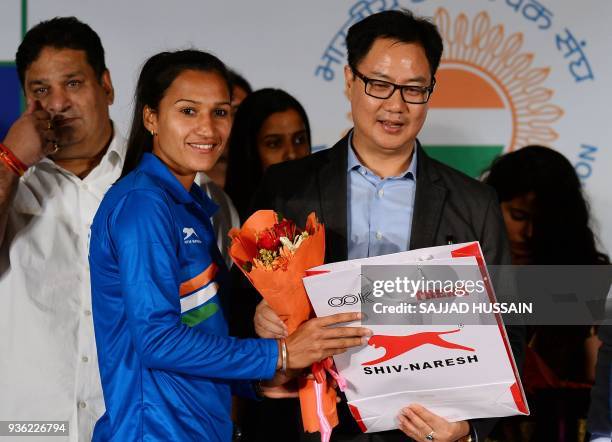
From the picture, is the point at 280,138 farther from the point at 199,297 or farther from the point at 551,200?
the point at 199,297

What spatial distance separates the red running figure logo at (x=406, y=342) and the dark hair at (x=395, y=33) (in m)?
0.69

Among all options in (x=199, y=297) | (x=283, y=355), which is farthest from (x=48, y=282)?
(x=283, y=355)

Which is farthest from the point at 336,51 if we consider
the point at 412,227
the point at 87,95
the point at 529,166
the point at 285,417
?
the point at 285,417

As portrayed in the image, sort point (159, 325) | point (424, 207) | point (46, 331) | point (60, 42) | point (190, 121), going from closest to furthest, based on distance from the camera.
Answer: point (159, 325) < point (190, 121) < point (424, 207) < point (46, 331) < point (60, 42)

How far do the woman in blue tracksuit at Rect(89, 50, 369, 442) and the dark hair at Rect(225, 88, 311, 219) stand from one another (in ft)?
3.05

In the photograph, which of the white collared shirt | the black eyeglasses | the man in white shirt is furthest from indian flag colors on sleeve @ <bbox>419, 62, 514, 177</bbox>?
the white collared shirt

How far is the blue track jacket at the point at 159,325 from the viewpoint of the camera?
1849mm

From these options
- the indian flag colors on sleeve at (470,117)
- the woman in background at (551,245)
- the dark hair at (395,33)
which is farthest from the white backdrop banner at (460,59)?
the dark hair at (395,33)

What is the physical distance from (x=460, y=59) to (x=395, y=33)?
4.62 feet

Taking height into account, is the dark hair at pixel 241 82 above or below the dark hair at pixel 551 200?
above

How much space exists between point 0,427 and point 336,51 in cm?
188

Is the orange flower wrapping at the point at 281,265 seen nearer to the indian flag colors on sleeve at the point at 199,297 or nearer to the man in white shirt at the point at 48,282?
the indian flag colors on sleeve at the point at 199,297

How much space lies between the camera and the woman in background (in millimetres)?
3000

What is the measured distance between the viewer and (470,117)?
354cm
